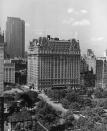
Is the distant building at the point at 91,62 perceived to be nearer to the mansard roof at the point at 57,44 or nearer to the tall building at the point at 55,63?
the tall building at the point at 55,63

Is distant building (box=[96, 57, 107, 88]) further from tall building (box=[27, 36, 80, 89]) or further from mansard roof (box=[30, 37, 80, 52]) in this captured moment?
mansard roof (box=[30, 37, 80, 52])

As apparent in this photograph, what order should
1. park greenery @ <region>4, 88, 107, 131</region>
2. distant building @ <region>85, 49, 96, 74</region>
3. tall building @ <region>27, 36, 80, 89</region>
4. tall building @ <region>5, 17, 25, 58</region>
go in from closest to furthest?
park greenery @ <region>4, 88, 107, 131</region> → tall building @ <region>27, 36, 80, 89</region> → distant building @ <region>85, 49, 96, 74</region> → tall building @ <region>5, 17, 25, 58</region>

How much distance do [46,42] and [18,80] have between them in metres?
6.14

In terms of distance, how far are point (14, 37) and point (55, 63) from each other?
2100 cm

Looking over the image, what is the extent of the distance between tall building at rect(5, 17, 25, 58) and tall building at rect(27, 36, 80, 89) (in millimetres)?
18902

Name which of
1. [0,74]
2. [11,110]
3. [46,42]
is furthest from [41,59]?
[11,110]

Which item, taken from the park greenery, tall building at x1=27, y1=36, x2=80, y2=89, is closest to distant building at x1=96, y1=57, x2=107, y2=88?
tall building at x1=27, y1=36, x2=80, y2=89

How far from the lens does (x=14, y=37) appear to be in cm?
4116

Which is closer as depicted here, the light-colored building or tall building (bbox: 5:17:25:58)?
the light-colored building

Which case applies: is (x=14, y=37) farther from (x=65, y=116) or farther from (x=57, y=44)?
(x=65, y=116)

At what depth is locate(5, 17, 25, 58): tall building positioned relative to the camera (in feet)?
132

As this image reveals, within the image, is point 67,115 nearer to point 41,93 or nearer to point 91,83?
point 41,93

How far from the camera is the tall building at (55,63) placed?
21234mm

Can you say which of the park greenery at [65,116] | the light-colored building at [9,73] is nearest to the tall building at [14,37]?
the light-colored building at [9,73]
